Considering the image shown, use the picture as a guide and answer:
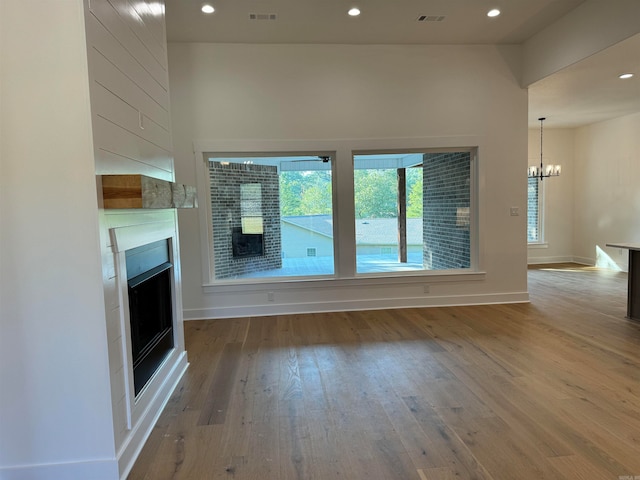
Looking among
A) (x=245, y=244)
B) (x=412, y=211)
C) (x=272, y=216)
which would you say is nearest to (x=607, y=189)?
(x=412, y=211)

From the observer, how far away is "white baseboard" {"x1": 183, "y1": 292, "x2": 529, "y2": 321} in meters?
4.33

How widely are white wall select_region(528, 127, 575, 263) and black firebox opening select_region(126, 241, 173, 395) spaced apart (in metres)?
7.52

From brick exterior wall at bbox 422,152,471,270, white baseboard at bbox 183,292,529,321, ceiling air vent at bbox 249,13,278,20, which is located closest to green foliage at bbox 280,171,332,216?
white baseboard at bbox 183,292,529,321

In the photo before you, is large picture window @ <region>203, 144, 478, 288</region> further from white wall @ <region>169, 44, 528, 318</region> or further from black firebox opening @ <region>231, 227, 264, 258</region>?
white wall @ <region>169, 44, 528, 318</region>

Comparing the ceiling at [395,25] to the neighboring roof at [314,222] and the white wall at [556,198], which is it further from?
the white wall at [556,198]

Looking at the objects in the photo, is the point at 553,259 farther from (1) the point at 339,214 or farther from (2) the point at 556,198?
(1) the point at 339,214

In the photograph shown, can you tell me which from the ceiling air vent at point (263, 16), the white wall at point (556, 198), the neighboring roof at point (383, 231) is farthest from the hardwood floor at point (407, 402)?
the white wall at point (556, 198)

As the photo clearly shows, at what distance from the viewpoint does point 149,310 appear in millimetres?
2418

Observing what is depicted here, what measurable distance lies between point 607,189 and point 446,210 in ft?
14.7

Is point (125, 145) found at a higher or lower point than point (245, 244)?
higher

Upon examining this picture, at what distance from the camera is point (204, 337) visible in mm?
3682

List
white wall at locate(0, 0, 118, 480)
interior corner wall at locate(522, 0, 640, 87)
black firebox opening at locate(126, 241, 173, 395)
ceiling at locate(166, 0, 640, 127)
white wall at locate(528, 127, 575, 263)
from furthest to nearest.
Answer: white wall at locate(528, 127, 575, 263), ceiling at locate(166, 0, 640, 127), interior corner wall at locate(522, 0, 640, 87), black firebox opening at locate(126, 241, 173, 395), white wall at locate(0, 0, 118, 480)

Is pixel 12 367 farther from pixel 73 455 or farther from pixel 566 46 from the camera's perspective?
pixel 566 46

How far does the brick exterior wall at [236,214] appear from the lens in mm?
4402
